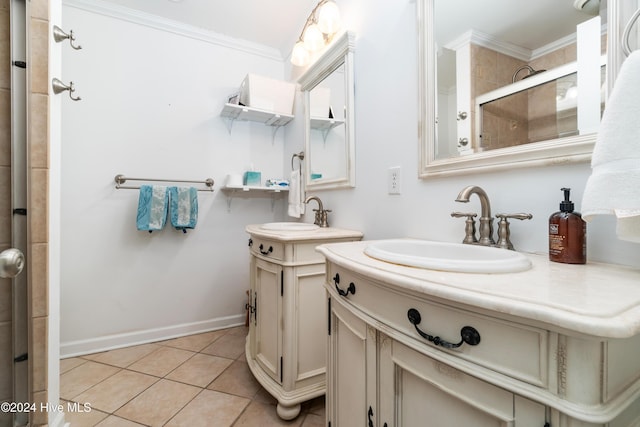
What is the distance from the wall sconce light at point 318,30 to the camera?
1.64 metres

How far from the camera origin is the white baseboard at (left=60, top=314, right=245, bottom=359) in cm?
183

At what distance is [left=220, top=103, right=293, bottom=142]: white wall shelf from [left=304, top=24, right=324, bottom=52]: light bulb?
1.78 feet

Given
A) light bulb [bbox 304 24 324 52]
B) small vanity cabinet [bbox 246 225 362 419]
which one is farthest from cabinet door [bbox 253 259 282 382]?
light bulb [bbox 304 24 324 52]

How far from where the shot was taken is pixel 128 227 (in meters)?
1.99

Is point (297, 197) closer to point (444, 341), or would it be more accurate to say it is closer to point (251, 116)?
point (251, 116)

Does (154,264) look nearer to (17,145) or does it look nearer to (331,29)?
(17,145)

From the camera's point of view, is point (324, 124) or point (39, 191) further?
point (324, 124)

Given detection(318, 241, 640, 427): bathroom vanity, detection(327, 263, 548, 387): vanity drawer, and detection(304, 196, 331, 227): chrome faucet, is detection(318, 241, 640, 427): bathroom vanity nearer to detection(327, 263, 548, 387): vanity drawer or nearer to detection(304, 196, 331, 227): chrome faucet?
detection(327, 263, 548, 387): vanity drawer

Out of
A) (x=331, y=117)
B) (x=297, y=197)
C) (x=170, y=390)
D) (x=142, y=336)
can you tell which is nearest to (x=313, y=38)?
(x=331, y=117)

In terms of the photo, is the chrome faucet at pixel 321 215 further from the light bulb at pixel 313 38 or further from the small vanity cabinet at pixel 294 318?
the light bulb at pixel 313 38

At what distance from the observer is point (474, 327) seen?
46 centimetres

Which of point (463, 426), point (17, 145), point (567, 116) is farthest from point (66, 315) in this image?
point (567, 116)

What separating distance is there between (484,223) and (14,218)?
1.46 metres

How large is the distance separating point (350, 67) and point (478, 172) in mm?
986
